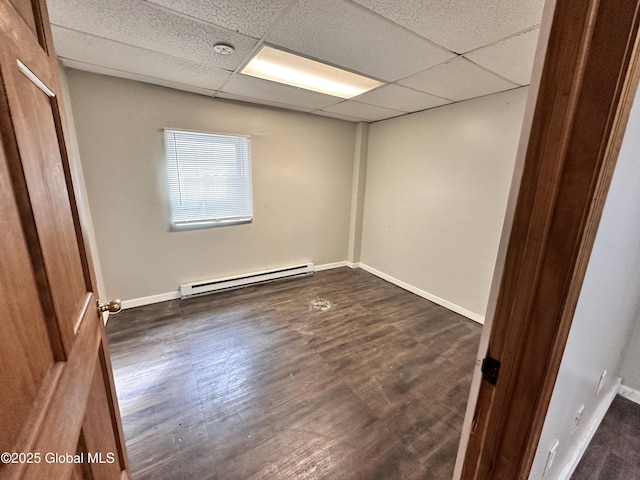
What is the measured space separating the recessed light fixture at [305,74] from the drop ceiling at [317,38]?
0.35 feet

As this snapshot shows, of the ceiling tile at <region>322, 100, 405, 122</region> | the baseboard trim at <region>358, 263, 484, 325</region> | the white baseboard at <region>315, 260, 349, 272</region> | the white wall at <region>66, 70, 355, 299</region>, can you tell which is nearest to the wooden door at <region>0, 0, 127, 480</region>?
the white wall at <region>66, 70, 355, 299</region>

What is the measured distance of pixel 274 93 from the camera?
279cm

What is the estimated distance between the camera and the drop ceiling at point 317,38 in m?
1.39

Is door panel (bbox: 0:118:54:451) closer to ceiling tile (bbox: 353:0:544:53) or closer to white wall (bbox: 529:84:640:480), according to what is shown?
white wall (bbox: 529:84:640:480)

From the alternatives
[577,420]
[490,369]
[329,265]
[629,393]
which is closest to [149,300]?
[329,265]

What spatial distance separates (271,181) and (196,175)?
0.94 metres

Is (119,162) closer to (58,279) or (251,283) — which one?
(251,283)

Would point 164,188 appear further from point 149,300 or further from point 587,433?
point 587,433

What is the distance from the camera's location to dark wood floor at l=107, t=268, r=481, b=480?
4.72 ft

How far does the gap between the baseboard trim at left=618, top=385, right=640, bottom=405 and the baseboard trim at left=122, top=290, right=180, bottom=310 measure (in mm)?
4116

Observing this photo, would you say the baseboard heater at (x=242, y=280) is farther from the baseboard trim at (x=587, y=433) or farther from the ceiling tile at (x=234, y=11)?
the baseboard trim at (x=587, y=433)

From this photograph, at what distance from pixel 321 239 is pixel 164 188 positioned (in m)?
2.26

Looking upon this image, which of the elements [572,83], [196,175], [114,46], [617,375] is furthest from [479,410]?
[196,175]

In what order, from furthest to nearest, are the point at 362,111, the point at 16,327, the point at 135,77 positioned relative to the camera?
the point at 362,111
the point at 135,77
the point at 16,327
